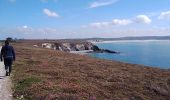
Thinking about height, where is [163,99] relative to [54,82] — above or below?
below

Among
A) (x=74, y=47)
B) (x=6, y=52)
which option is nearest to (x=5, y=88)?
(x=6, y=52)

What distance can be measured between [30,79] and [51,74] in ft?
13.7

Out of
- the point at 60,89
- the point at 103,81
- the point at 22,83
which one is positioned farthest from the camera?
the point at 103,81

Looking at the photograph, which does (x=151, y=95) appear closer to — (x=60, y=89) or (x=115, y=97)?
(x=115, y=97)

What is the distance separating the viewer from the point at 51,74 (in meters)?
25.8

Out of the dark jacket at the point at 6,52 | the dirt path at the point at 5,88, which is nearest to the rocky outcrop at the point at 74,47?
the dark jacket at the point at 6,52

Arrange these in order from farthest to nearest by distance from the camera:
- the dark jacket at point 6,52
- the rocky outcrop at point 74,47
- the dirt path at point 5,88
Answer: the rocky outcrop at point 74,47
the dark jacket at point 6,52
the dirt path at point 5,88

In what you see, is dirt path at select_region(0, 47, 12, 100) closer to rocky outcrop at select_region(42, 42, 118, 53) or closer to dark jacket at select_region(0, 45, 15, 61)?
dark jacket at select_region(0, 45, 15, 61)

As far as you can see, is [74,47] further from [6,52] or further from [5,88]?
[5,88]

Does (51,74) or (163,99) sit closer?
(163,99)

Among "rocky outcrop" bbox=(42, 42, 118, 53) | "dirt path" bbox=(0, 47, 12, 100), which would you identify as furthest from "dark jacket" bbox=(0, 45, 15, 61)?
"rocky outcrop" bbox=(42, 42, 118, 53)

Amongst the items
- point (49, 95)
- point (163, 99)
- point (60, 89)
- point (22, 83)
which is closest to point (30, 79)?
point (22, 83)

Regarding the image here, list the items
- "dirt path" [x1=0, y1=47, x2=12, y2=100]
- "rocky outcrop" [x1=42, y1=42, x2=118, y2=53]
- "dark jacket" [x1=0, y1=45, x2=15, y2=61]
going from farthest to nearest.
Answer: "rocky outcrop" [x1=42, y1=42, x2=118, y2=53] < "dark jacket" [x1=0, y1=45, x2=15, y2=61] < "dirt path" [x1=0, y1=47, x2=12, y2=100]

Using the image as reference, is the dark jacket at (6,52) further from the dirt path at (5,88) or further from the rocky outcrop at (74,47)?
the rocky outcrop at (74,47)
